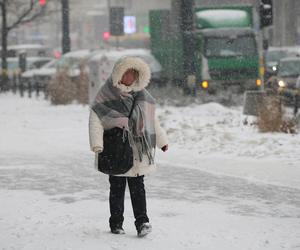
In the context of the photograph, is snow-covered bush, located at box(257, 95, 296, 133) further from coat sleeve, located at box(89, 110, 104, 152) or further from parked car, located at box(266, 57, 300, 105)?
parked car, located at box(266, 57, 300, 105)

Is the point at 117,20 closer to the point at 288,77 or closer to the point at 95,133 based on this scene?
the point at 288,77

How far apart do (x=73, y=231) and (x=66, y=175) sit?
442 centimetres

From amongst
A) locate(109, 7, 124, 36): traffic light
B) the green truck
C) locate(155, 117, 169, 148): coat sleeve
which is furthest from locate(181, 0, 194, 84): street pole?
locate(155, 117, 169, 148): coat sleeve

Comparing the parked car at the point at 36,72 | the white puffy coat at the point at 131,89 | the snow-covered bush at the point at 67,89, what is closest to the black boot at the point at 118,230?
the white puffy coat at the point at 131,89

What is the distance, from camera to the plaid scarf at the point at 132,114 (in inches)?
306

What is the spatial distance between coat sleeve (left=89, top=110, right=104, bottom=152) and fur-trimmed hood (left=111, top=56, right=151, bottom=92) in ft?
1.07

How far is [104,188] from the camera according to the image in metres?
11.3

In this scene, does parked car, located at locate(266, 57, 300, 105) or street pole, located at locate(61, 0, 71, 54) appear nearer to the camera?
parked car, located at locate(266, 57, 300, 105)

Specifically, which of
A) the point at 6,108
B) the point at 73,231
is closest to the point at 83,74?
the point at 6,108

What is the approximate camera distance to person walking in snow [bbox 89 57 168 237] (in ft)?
25.5

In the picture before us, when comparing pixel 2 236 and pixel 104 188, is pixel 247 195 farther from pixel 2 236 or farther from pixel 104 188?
pixel 2 236

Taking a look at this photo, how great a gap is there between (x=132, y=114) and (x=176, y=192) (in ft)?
10.6

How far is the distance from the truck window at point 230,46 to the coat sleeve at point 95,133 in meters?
24.0

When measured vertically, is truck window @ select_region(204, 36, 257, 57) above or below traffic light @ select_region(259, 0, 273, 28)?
below
